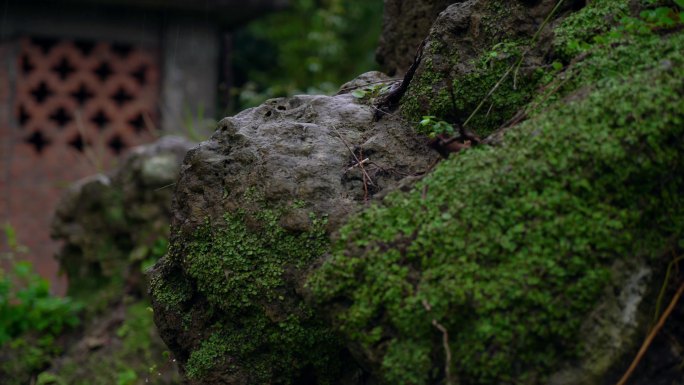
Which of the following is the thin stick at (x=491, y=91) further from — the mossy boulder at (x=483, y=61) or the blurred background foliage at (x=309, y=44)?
the blurred background foliage at (x=309, y=44)

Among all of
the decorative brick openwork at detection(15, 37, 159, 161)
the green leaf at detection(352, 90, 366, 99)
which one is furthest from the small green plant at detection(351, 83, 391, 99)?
the decorative brick openwork at detection(15, 37, 159, 161)

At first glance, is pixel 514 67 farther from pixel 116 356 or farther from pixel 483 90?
pixel 116 356

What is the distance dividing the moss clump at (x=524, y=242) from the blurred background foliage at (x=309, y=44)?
9001 mm

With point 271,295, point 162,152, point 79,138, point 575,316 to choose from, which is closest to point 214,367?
point 271,295

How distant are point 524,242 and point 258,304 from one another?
100 centimetres

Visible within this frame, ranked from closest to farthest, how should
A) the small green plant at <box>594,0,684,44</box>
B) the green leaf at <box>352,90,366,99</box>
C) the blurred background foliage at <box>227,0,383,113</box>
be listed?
the small green plant at <box>594,0,684,44</box> → the green leaf at <box>352,90,366,99</box> → the blurred background foliage at <box>227,0,383,113</box>

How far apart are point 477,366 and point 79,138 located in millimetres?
7384

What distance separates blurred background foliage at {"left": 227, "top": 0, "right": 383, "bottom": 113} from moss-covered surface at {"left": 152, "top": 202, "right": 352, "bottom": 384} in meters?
8.55

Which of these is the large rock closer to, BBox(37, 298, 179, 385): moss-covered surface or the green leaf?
BBox(37, 298, 179, 385): moss-covered surface

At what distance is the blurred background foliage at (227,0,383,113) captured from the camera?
11.9 metres

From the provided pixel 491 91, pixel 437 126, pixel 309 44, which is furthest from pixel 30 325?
pixel 309 44

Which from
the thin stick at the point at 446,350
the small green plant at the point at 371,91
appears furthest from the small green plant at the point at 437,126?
the thin stick at the point at 446,350

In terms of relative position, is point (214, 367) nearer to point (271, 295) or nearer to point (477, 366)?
point (271, 295)

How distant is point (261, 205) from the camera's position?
267cm
